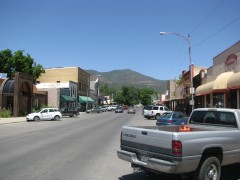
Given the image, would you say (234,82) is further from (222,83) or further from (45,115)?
(45,115)

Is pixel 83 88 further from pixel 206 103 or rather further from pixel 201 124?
pixel 201 124

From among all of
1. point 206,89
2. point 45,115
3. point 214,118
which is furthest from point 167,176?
point 45,115

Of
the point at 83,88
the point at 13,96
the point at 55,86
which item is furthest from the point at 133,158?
the point at 83,88

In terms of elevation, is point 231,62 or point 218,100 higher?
point 231,62

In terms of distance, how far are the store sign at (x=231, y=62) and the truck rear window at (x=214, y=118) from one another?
17.5 m

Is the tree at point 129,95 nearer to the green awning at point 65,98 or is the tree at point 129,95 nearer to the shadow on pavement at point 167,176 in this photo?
the green awning at point 65,98

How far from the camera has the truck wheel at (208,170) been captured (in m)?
6.73

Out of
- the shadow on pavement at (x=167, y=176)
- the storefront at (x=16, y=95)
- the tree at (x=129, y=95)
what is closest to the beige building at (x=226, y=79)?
the shadow on pavement at (x=167, y=176)

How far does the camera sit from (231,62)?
26.1 metres

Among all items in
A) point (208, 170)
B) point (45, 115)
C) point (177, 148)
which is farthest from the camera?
point (45, 115)

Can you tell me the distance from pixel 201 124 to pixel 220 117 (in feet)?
1.99

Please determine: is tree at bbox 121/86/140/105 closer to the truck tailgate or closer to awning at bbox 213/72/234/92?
awning at bbox 213/72/234/92

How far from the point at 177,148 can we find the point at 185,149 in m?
0.19

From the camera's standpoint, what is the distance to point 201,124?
8.86m
